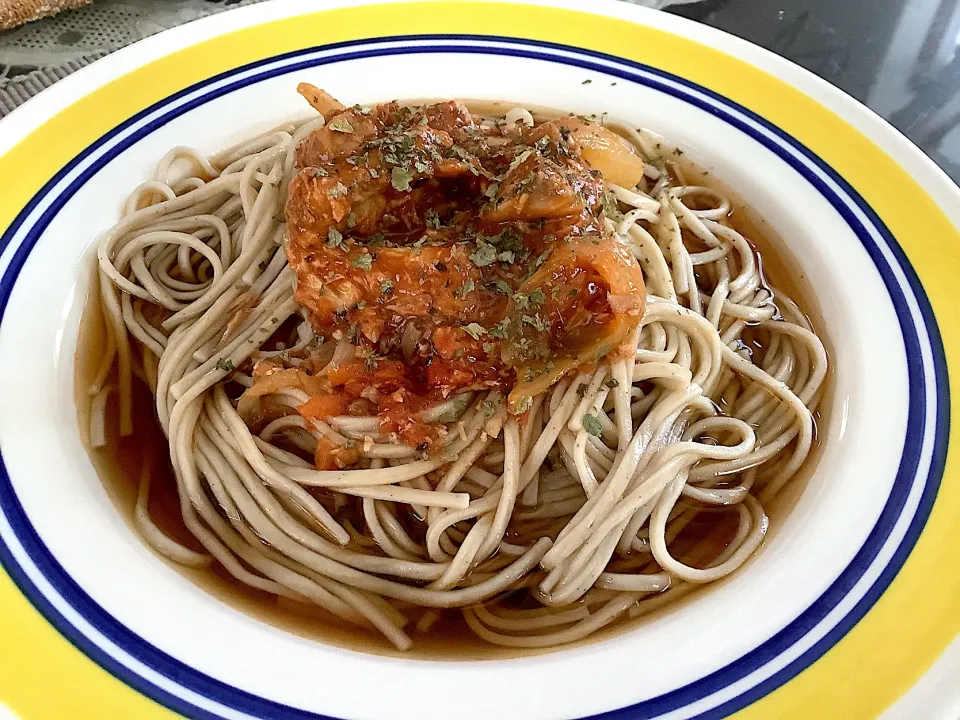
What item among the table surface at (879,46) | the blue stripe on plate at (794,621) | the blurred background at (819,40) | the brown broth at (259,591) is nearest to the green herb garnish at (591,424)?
the brown broth at (259,591)

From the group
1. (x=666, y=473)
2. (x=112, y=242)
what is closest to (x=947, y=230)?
(x=666, y=473)

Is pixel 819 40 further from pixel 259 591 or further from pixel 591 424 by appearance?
pixel 259 591

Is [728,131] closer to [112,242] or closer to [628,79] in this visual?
[628,79]

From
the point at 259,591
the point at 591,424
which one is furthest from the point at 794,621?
the point at 259,591

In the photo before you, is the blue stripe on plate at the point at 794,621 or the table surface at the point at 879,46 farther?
the table surface at the point at 879,46

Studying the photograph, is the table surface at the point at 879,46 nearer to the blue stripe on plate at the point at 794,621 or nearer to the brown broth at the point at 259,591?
the blue stripe on plate at the point at 794,621

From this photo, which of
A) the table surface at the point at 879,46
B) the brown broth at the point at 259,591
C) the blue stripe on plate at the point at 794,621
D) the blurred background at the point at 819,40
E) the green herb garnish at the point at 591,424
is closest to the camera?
the blue stripe on plate at the point at 794,621
